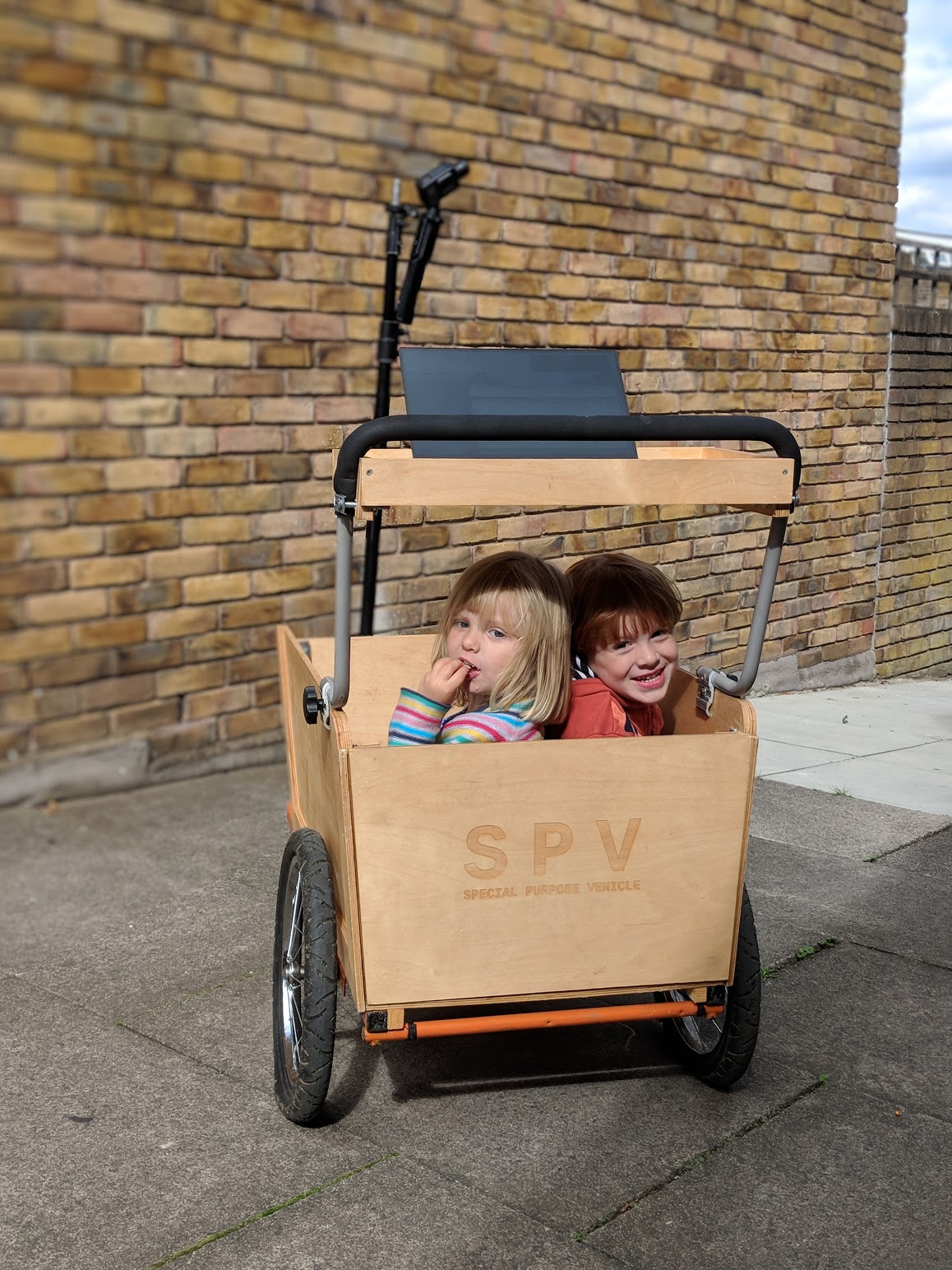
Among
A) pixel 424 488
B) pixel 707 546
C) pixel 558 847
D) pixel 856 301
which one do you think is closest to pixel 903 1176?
pixel 558 847

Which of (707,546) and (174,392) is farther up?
(174,392)

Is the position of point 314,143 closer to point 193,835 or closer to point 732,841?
point 193,835

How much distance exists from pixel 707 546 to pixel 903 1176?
500 centimetres

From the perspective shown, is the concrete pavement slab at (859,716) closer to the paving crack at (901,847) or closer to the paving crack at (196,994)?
the paving crack at (901,847)

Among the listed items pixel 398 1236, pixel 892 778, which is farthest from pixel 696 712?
pixel 892 778

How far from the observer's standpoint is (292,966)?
3012 mm

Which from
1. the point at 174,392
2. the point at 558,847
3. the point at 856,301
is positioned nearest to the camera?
the point at 558,847

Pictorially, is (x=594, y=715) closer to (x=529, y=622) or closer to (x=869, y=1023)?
(x=529, y=622)

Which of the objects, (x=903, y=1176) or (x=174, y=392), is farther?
(x=174, y=392)

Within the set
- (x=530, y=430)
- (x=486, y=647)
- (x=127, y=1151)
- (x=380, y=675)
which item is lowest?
(x=127, y=1151)

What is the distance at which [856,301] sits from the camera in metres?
8.20

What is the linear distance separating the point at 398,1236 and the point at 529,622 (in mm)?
1222

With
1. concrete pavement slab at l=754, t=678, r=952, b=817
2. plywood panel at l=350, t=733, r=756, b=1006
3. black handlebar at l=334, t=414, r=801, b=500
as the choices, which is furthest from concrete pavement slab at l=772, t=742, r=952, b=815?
black handlebar at l=334, t=414, r=801, b=500

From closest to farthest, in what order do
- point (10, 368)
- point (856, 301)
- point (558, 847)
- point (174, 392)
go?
point (558, 847) → point (10, 368) → point (174, 392) → point (856, 301)
